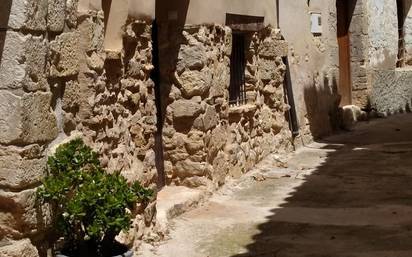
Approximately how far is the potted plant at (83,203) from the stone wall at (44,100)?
0.10 meters

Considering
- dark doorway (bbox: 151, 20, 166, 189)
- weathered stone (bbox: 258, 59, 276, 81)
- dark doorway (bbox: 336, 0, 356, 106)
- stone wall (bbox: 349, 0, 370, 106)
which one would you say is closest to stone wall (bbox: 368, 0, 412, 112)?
stone wall (bbox: 349, 0, 370, 106)

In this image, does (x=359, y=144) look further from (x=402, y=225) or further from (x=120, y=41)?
(x=120, y=41)

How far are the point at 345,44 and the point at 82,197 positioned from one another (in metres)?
11.8

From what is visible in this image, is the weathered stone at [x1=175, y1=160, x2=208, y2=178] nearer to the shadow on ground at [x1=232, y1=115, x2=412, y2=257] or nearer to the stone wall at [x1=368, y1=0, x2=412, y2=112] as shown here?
the shadow on ground at [x1=232, y1=115, x2=412, y2=257]

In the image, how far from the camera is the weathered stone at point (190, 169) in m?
7.00

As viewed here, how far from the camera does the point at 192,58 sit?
695 centimetres

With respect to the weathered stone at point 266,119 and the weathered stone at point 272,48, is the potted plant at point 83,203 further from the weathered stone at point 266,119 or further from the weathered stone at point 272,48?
the weathered stone at point 272,48

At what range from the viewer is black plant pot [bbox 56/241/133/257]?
3.73m

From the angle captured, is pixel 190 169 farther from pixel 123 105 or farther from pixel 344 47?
pixel 344 47

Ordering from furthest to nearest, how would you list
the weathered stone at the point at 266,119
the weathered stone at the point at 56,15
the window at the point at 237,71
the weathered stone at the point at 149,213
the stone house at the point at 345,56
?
the stone house at the point at 345,56, the weathered stone at the point at 266,119, the window at the point at 237,71, the weathered stone at the point at 149,213, the weathered stone at the point at 56,15

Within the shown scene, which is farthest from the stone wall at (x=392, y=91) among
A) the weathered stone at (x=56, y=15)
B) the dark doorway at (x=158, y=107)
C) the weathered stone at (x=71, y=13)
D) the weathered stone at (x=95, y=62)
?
the weathered stone at (x=56, y=15)

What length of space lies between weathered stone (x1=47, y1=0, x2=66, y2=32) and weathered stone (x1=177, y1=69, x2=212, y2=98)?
3032mm

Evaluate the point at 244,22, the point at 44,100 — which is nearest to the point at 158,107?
the point at 244,22

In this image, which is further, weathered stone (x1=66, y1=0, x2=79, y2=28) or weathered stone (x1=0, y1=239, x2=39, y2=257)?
weathered stone (x1=66, y1=0, x2=79, y2=28)
